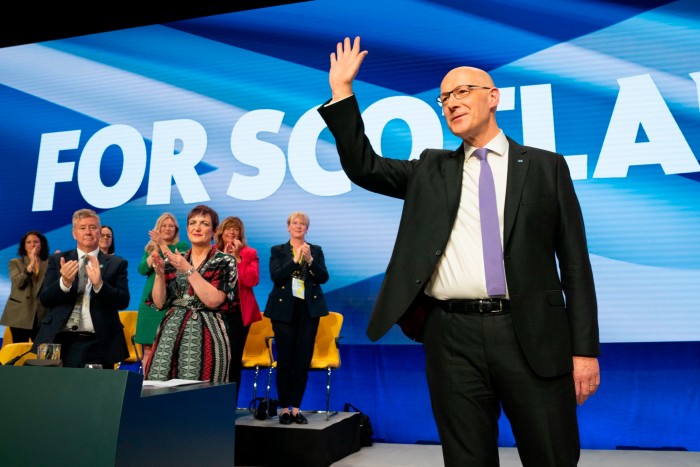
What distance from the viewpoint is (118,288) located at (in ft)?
11.3

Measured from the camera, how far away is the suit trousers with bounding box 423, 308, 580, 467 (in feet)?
4.70

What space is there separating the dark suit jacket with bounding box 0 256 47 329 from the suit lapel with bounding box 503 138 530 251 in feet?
13.9

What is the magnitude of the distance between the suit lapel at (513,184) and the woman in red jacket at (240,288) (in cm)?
231

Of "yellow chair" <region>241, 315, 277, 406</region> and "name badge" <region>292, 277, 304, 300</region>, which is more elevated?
"name badge" <region>292, 277, 304, 300</region>

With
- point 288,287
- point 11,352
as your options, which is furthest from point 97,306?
point 288,287

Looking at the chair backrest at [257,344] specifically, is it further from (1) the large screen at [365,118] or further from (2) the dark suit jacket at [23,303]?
(2) the dark suit jacket at [23,303]

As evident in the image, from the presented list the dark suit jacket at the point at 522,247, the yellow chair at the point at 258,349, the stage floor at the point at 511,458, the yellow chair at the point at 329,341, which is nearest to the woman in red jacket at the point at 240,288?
the yellow chair at the point at 258,349

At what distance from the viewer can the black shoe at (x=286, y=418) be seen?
3891 mm

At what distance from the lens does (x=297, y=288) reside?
4102mm

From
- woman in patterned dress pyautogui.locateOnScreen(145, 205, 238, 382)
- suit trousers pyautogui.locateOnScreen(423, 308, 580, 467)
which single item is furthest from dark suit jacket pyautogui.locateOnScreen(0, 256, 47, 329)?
suit trousers pyautogui.locateOnScreen(423, 308, 580, 467)

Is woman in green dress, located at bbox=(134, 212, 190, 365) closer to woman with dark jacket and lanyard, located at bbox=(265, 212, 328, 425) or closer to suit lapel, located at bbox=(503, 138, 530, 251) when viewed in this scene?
woman with dark jacket and lanyard, located at bbox=(265, 212, 328, 425)

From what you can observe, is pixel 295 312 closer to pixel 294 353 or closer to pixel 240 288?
pixel 294 353

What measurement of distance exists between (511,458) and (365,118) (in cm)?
269

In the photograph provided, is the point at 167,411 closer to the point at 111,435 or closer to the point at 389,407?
the point at 111,435
